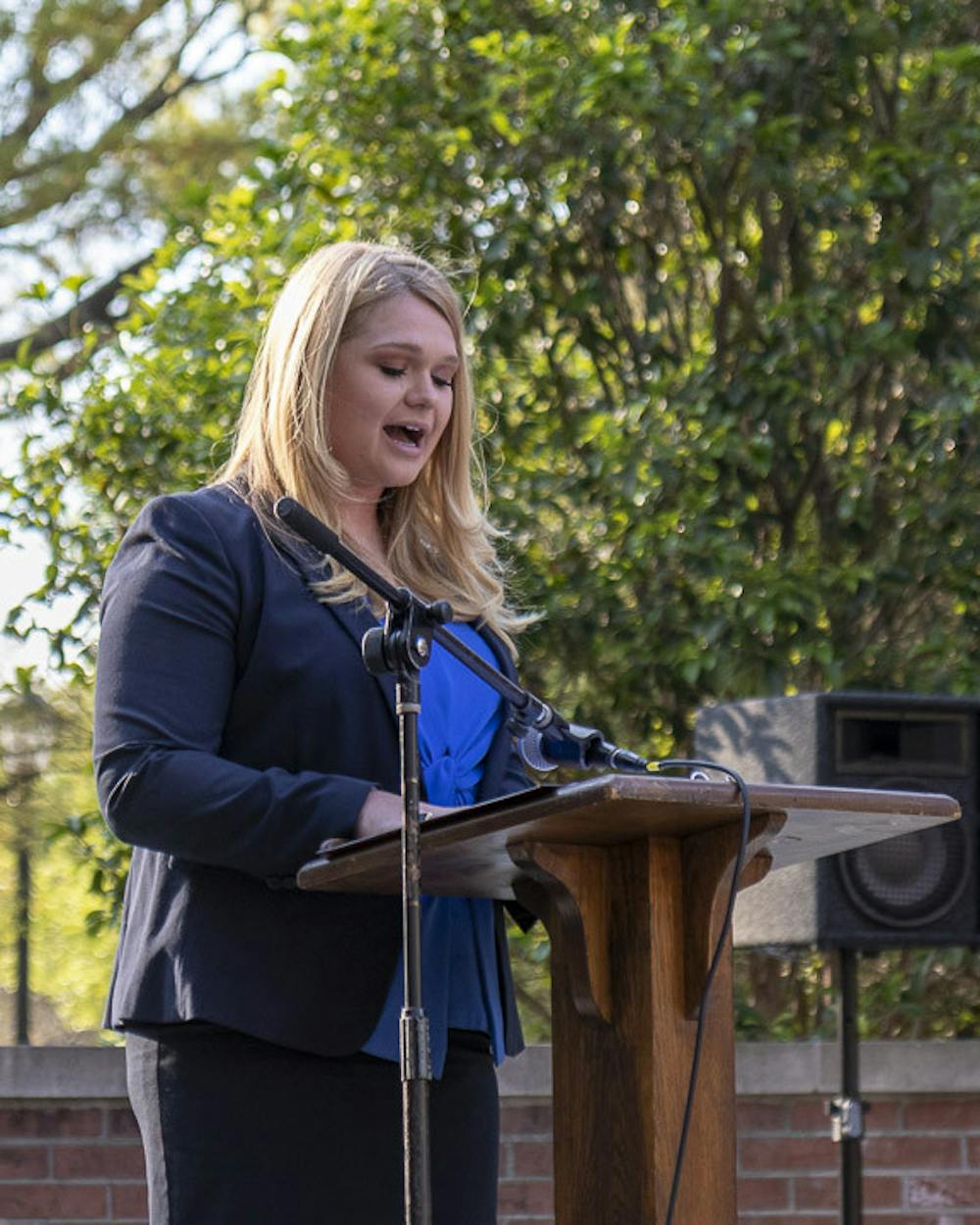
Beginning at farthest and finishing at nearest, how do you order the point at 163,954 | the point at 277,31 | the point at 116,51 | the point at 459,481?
the point at 116,51 → the point at 277,31 → the point at 459,481 → the point at 163,954

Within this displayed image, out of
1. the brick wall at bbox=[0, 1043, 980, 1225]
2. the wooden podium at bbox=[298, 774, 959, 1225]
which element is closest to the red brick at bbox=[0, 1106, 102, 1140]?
the brick wall at bbox=[0, 1043, 980, 1225]

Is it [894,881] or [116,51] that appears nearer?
[894,881]

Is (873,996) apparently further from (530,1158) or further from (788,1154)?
(530,1158)

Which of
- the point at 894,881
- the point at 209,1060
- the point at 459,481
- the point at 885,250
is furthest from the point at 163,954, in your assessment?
the point at 885,250

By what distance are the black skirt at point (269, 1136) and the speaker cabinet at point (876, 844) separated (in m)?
2.27

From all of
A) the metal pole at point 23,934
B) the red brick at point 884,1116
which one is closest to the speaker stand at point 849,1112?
the red brick at point 884,1116

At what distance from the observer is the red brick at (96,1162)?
4496 millimetres

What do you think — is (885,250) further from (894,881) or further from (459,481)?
(459,481)

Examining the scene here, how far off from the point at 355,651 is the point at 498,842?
38cm

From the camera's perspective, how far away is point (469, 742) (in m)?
2.48

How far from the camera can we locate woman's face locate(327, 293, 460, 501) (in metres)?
2.51

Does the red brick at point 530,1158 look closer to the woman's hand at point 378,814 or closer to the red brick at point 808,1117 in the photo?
the red brick at point 808,1117

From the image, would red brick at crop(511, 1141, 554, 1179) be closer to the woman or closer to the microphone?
the woman

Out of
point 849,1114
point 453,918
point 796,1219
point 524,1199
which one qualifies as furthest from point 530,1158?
point 453,918
